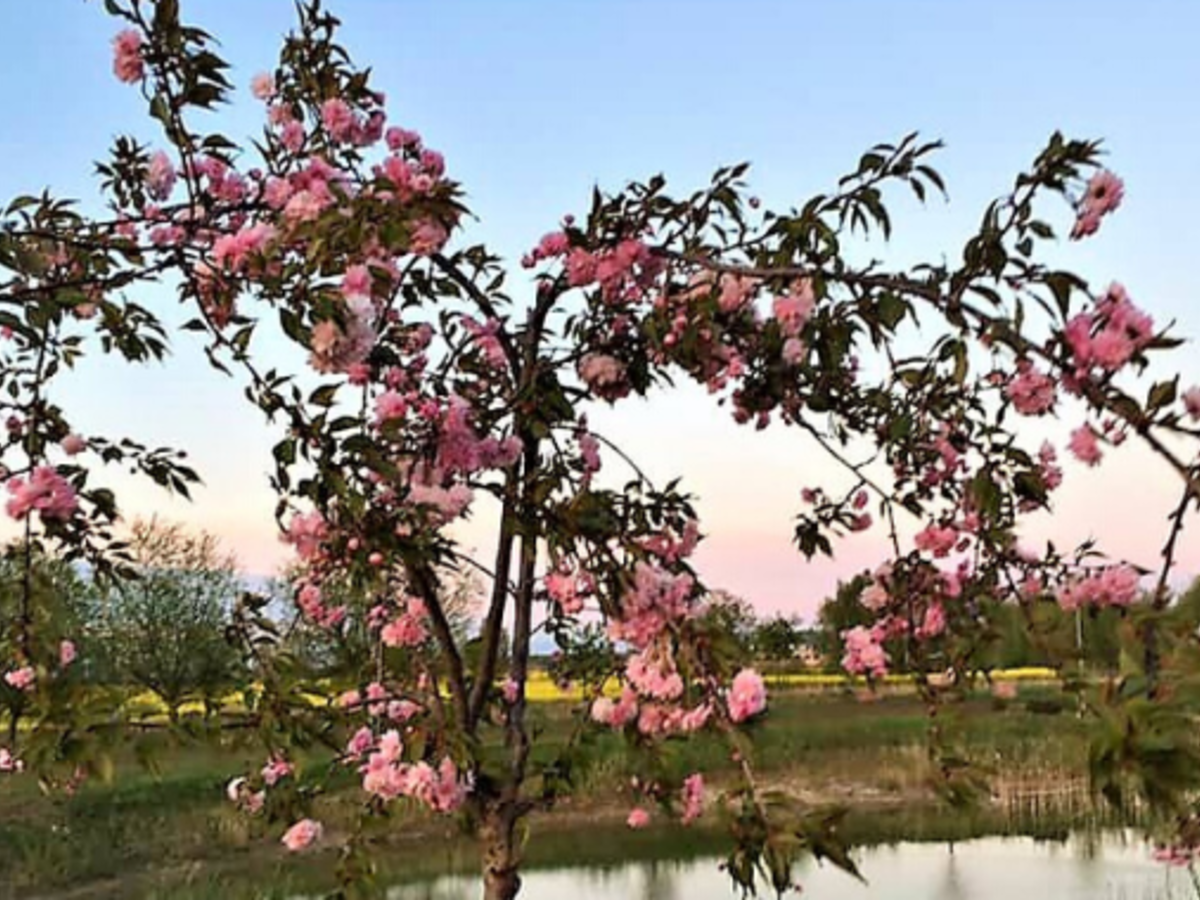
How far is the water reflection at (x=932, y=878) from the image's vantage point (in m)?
7.54

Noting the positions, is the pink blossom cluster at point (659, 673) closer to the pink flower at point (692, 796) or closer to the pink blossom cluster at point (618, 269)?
the pink flower at point (692, 796)

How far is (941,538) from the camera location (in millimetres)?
2402

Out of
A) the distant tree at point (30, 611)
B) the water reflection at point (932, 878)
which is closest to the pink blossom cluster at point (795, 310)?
the distant tree at point (30, 611)

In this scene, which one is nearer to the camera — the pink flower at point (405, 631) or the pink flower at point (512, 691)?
the pink flower at point (512, 691)

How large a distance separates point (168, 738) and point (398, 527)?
0.40 metres

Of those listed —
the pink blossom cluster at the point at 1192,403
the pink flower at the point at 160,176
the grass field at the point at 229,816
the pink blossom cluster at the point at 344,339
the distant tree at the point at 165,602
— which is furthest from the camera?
the distant tree at the point at 165,602

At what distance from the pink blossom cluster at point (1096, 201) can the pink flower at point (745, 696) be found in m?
0.66

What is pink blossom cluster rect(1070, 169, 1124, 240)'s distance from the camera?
5.75ft

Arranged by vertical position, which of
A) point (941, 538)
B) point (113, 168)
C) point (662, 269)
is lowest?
point (941, 538)

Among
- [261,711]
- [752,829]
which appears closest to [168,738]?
[261,711]

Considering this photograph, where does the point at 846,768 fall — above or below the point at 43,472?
below

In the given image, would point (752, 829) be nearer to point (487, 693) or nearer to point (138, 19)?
point (487, 693)

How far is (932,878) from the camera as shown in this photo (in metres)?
8.02

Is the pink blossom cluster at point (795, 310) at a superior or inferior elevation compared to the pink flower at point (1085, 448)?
superior
